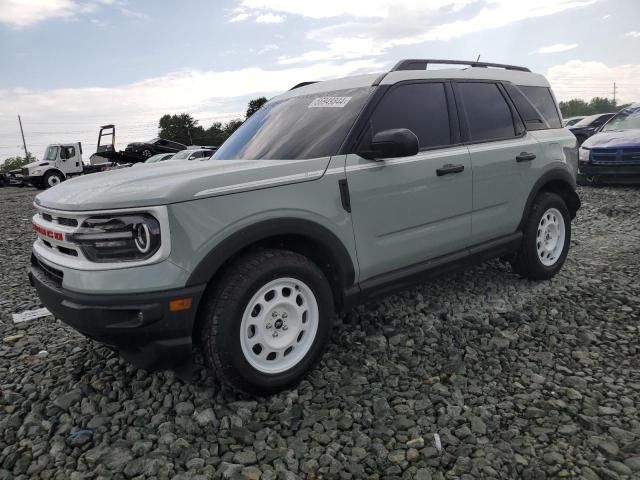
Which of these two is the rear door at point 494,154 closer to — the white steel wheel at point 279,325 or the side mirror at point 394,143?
the side mirror at point 394,143

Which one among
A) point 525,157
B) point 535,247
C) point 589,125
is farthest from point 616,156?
point 589,125

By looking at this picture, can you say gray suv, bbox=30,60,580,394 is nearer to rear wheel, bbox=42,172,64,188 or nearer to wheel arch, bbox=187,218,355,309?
wheel arch, bbox=187,218,355,309

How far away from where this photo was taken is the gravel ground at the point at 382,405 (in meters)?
2.16

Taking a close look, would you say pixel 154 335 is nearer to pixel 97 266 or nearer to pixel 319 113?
pixel 97 266

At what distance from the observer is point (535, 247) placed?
4.17 meters

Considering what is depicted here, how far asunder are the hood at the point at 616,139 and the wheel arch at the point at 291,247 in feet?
27.6

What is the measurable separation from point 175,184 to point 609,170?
937 centimetres

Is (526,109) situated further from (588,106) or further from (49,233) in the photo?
(588,106)

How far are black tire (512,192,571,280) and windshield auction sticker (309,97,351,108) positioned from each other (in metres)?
2.04

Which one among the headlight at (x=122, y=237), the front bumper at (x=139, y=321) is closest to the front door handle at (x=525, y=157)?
the front bumper at (x=139, y=321)

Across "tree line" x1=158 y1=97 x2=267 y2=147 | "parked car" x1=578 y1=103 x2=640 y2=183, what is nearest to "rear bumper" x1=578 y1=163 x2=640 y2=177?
"parked car" x1=578 y1=103 x2=640 y2=183

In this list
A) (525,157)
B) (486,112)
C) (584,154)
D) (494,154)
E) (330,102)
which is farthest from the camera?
(584,154)

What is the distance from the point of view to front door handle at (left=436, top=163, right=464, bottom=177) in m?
3.30

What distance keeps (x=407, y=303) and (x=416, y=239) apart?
93cm
